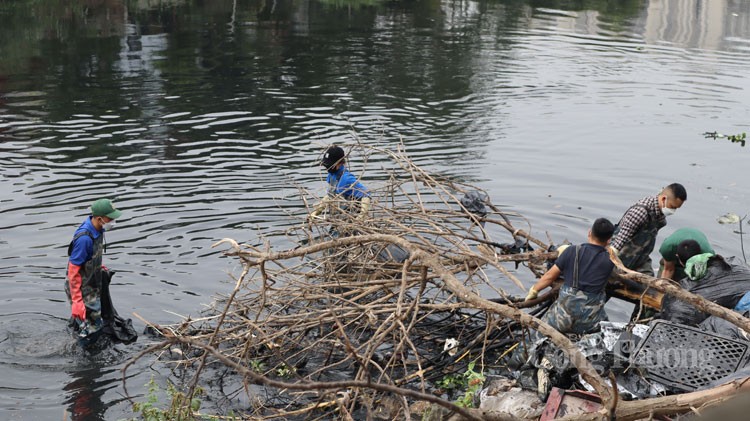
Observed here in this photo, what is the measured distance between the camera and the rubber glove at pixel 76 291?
9.37 meters

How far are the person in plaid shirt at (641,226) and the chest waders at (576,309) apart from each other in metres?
1.40

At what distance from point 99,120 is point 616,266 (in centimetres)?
1468

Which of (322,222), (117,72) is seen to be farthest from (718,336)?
(117,72)

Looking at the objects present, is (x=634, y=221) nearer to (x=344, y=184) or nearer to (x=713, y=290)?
(x=713, y=290)

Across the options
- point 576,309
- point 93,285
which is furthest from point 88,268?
point 576,309

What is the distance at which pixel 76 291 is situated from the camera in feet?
31.1

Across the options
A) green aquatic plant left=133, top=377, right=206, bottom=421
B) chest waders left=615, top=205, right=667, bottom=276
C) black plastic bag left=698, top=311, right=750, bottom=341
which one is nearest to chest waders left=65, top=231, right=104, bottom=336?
green aquatic plant left=133, top=377, right=206, bottom=421

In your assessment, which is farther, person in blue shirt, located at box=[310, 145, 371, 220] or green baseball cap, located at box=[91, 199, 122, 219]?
person in blue shirt, located at box=[310, 145, 371, 220]

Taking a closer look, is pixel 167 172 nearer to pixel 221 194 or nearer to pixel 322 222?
pixel 221 194

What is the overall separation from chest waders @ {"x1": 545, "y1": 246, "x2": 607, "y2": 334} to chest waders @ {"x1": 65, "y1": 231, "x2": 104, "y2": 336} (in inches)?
198

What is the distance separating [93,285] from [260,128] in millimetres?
10364

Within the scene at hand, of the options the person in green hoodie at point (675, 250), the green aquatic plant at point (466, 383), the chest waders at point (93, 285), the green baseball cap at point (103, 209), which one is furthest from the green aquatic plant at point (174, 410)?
the person in green hoodie at point (675, 250)

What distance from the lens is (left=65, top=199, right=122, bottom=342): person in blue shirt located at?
9336 millimetres

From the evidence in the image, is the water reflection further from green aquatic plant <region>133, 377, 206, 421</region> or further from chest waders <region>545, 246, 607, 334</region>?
chest waders <region>545, 246, 607, 334</region>
